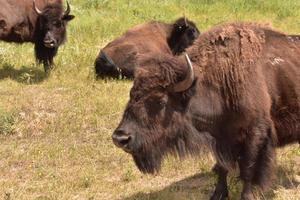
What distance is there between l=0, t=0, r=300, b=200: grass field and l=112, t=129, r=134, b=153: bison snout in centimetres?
83

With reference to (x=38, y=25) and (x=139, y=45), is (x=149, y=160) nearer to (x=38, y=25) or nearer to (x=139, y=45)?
(x=139, y=45)

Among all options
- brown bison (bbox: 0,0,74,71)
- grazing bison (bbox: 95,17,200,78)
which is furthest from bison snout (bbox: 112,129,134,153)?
brown bison (bbox: 0,0,74,71)

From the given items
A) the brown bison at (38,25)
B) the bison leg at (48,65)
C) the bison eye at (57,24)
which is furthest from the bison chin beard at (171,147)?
the bison eye at (57,24)

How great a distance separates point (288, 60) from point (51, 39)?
6669mm

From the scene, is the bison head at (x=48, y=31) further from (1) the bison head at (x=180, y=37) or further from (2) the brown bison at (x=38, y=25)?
(1) the bison head at (x=180, y=37)

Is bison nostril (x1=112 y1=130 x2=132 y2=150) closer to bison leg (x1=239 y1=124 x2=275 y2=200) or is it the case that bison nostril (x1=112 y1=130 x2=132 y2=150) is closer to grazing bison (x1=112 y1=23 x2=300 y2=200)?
grazing bison (x1=112 y1=23 x2=300 y2=200)

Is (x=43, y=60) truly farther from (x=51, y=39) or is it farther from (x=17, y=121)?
(x=17, y=121)

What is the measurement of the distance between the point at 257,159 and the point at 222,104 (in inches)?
25.5

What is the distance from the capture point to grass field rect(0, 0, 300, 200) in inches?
232

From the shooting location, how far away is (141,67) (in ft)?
15.5

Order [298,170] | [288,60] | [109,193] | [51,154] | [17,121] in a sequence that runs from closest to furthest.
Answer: [288,60] → [109,193] → [298,170] → [51,154] → [17,121]

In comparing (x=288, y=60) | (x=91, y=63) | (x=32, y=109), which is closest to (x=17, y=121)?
(x=32, y=109)

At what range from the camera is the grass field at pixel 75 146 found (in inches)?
232

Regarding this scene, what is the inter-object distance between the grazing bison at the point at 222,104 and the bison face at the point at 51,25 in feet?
21.1
